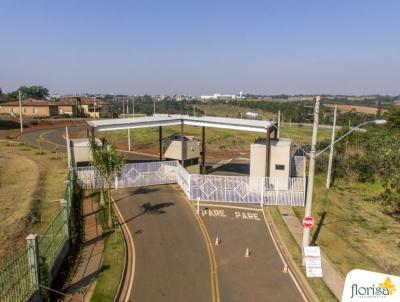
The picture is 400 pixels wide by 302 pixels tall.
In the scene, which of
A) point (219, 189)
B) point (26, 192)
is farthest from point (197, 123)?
point (26, 192)

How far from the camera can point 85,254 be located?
16797 millimetres

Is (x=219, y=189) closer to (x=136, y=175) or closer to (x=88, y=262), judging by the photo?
(x=136, y=175)

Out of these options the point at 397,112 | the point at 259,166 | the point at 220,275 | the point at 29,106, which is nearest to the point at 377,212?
the point at 259,166

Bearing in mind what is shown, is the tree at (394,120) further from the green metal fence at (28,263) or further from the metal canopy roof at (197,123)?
the green metal fence at (28,263)

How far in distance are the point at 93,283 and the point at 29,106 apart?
88215mm

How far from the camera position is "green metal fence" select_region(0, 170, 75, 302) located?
11.0 metres

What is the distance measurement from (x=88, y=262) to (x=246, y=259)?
24.3 feet

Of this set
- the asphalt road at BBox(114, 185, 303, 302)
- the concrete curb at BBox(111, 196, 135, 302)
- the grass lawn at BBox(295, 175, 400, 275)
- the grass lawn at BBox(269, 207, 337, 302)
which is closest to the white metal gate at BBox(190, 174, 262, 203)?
the asphalt road at BBox(114, 185, 303, 302)

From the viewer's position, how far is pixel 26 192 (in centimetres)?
2683

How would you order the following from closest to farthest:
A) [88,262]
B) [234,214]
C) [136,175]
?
[88,262] → [234,214] → [136,175]

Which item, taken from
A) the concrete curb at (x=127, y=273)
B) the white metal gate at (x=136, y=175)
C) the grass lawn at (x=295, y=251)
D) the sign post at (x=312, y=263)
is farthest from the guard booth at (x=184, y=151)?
the sign post at (x=312, y=263)

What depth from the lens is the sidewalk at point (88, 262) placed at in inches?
531

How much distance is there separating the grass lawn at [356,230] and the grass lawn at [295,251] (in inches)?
62.2

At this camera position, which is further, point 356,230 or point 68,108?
point 68,108
